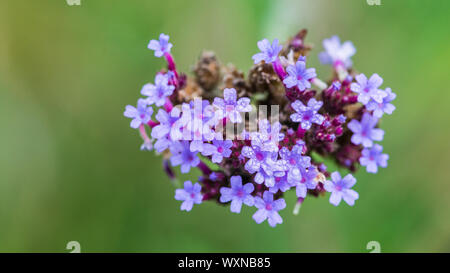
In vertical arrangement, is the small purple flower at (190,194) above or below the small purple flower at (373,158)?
below

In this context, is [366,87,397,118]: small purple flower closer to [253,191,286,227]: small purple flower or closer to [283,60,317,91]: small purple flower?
[283,60,317,91]: small purple flower

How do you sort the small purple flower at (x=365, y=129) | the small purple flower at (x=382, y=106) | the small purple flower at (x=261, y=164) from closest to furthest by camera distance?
the small purple flower at (x=261, y=164), the small purple flower at (x=382, y=106), the small purple flower at (x=365, y=129)

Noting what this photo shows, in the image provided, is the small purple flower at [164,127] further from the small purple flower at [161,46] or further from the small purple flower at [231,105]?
the small purple flower at [161,46]

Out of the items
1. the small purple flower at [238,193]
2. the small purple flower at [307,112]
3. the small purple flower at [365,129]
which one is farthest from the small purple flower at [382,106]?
the small purple flower at [238,193]

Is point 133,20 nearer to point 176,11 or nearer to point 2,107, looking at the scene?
point 176,11

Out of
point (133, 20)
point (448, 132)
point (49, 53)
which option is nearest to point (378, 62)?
point (448, 132)

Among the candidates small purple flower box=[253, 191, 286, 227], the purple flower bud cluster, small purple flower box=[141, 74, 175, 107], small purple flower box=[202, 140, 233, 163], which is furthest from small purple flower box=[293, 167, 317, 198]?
small purple flower box=[141, 74, 175, 107]
